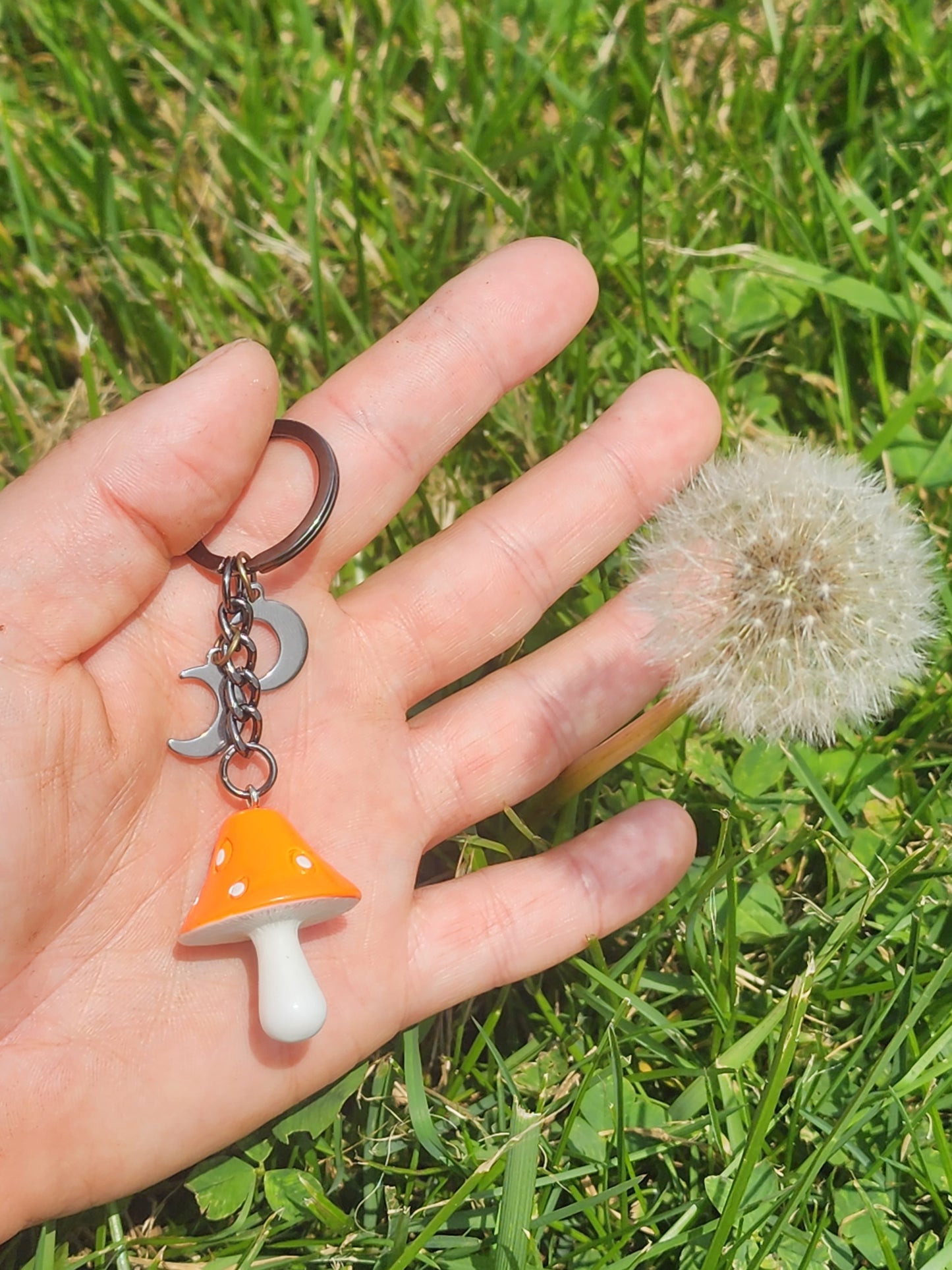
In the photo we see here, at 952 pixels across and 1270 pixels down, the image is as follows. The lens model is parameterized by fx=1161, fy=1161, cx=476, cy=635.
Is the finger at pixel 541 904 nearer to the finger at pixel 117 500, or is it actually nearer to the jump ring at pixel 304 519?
the jump ring at pixel 304 519

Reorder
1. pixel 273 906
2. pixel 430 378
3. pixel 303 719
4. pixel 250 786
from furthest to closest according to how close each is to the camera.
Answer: pixel 430 378
pixel 303 719
pixel 250 786
pixel 273 906

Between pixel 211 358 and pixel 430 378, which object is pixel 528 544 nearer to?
pixel 430 378

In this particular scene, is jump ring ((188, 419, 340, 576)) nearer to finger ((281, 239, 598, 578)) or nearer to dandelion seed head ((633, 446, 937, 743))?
finger ((281, 239, 598, 578))

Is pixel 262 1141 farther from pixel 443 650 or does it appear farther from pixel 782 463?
pixel 782 463

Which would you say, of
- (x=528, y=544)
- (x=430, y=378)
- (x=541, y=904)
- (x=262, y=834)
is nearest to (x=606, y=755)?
(x=541, y=904)

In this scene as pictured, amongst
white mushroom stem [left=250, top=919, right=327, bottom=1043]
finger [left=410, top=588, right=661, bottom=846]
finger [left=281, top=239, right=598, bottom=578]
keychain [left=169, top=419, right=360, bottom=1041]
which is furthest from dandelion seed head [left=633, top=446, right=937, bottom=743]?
white mushroom stem [left=250, top=919, right=327, bottom=1043]

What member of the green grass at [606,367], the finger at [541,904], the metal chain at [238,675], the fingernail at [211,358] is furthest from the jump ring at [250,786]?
the fingernail at [211,358]
